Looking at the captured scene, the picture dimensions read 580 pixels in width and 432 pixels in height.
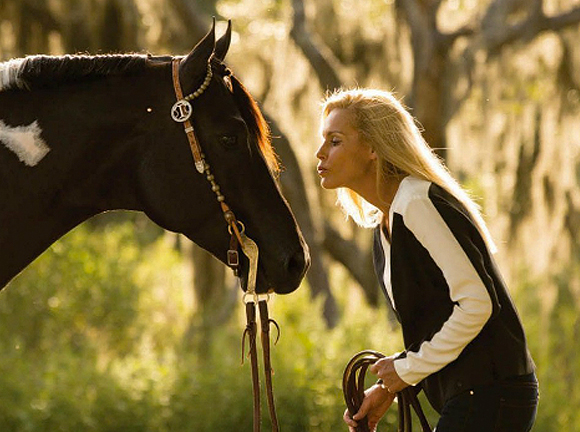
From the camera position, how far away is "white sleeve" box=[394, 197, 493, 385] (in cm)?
261

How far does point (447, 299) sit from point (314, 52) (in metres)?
7.26

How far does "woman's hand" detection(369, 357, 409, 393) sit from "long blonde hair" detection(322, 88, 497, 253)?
398mm

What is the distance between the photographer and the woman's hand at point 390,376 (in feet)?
8.91

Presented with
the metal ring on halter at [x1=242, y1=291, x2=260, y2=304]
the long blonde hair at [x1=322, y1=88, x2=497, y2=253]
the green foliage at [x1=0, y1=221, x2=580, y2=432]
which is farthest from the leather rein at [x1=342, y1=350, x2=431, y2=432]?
the green foliage at [x1=0, y1=221, x2=580, y2=432]

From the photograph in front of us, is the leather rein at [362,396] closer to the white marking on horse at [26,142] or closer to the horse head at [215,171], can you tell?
the horse head at [215,171]

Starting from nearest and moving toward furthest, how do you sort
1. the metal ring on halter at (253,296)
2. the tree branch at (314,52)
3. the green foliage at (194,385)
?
the metal ring on halter at (253,296)
the green foliage at (194,385)
the tree branch at (314,52)

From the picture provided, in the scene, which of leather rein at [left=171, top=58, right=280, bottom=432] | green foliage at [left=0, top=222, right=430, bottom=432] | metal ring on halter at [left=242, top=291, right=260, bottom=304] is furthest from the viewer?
green foliage at [left=0, top=222, right=430, bottom=432]

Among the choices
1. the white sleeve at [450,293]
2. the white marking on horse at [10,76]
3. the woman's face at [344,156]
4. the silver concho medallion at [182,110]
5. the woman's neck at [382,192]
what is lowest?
the white sleeve at [450,293]

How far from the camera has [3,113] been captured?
2.68m

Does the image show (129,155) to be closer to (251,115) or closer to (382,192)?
(251,115)

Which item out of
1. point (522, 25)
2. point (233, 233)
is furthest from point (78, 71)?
point (522, 25)

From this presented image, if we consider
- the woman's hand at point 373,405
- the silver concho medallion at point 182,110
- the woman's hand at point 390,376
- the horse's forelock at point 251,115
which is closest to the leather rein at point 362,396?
the woman's hand at point 373,405

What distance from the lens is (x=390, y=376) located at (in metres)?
2.72

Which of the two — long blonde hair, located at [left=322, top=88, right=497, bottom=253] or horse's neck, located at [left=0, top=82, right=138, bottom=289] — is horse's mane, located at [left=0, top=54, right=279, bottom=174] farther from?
long blonde hair, located at [left=322, top=88, right=497, bottom=253]
